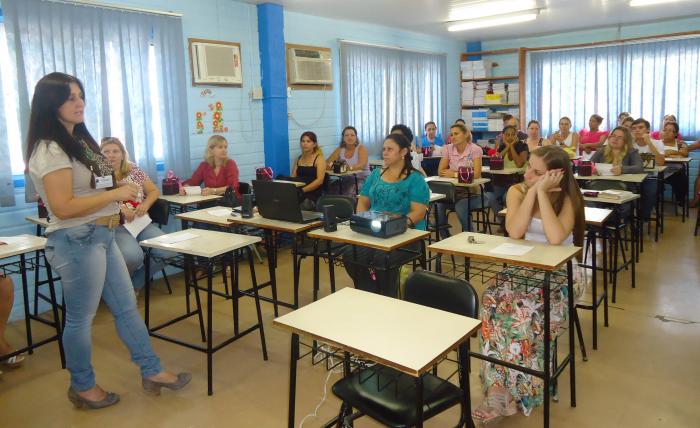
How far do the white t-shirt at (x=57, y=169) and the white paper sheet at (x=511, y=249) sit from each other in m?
1.81

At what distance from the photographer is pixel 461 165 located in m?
5.70

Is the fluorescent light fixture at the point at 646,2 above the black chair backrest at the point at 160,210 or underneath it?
above

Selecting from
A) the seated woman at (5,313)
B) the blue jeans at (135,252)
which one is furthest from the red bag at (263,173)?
the seated woman at (5,313)

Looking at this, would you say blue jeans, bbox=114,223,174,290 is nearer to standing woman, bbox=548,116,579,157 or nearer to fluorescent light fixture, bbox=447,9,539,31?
fluorescent light fixture, bbox=447,9,539,31

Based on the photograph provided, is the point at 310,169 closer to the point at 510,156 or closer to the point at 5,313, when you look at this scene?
the point at 510,156

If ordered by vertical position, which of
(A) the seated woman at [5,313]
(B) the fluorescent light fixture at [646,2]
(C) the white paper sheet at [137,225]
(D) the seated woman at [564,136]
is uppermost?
(B) the fluorescent light fixture at [646,2]

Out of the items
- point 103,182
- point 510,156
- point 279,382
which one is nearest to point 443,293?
point 279,382

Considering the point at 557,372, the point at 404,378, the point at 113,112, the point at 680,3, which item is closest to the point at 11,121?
the point at 113,112

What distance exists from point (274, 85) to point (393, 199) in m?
2.89

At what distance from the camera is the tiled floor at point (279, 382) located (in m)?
2.51

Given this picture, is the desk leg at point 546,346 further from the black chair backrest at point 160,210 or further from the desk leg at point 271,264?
the black chair backrest at point 160,210

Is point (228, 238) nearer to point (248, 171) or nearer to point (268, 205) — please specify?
point (268, 205)

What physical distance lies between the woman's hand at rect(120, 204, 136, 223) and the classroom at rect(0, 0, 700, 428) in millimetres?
16

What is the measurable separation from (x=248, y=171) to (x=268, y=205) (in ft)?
8.18
